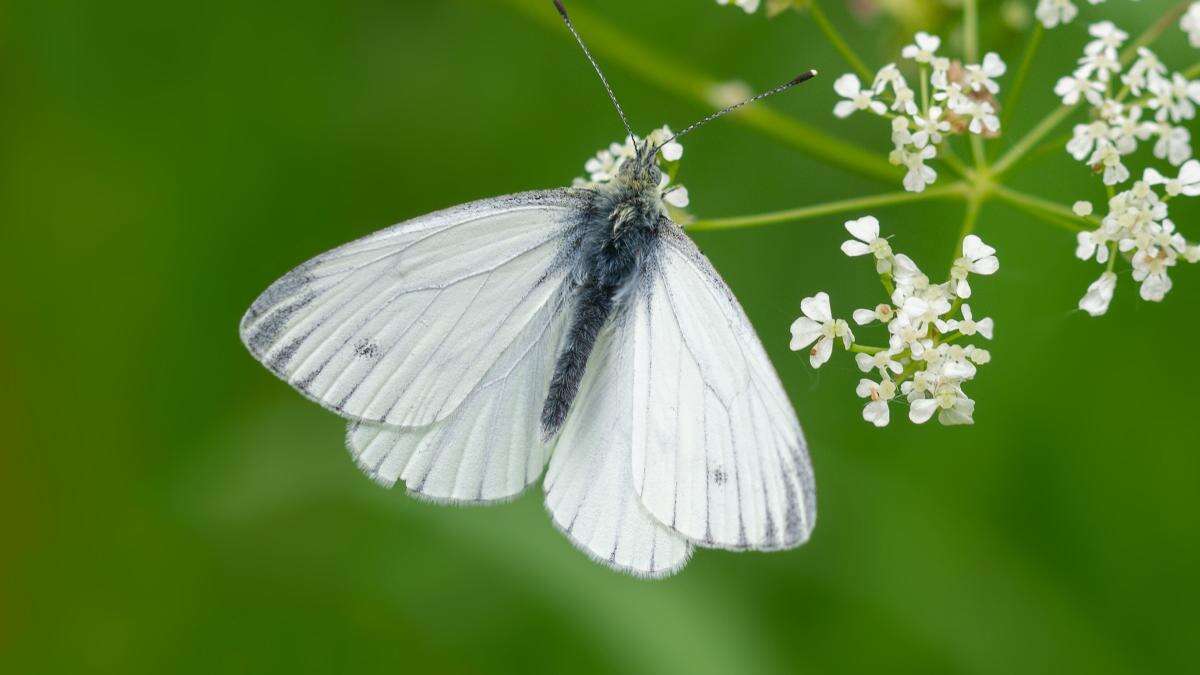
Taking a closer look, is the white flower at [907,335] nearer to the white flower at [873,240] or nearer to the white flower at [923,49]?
the white flower at [873,240]

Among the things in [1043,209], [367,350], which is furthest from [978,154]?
[367,350]

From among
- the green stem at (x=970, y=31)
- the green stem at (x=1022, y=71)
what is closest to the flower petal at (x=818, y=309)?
the green stem at (x=1022, y=71)

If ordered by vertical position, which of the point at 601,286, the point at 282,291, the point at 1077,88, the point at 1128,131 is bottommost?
the point at 282,291

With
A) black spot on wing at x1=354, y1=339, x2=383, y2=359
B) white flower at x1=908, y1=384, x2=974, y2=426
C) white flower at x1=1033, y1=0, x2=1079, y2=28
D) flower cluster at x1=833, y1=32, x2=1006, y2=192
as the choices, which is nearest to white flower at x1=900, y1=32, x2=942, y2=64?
flower cluster at x1=833, y1=32, x2=1006, y2=192

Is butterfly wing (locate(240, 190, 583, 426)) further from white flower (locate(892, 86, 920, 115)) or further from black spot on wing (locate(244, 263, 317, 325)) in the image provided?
white flower (locate(892, 86, 920, 115))

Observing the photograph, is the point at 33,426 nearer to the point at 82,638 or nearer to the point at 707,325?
the point at 82,638

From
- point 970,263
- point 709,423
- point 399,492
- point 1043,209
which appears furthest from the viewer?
point 399,492

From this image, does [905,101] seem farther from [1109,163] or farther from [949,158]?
[1109,163]
